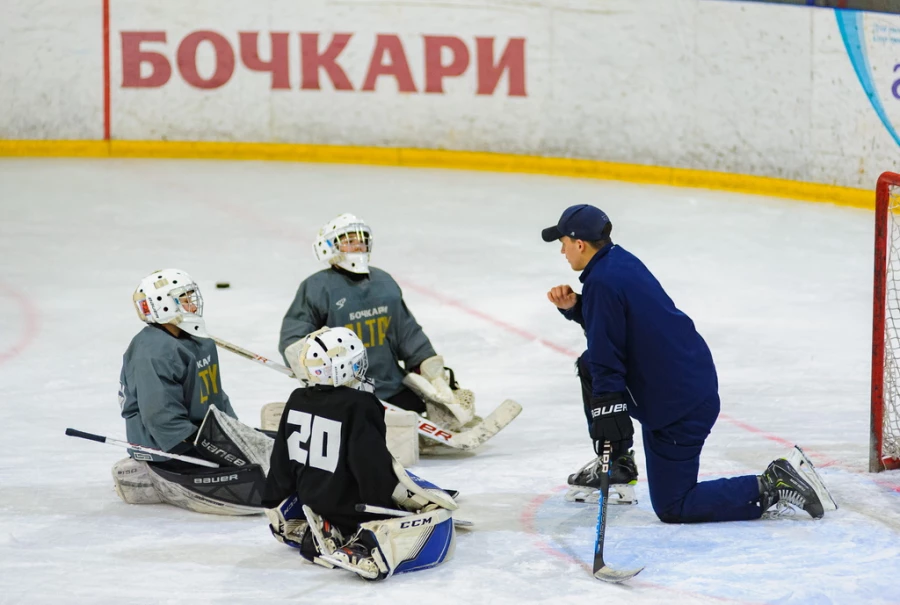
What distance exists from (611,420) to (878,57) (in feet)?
21.2

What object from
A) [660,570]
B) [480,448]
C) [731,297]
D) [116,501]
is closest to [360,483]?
[660,570]

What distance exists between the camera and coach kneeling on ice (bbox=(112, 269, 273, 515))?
15.7 feet

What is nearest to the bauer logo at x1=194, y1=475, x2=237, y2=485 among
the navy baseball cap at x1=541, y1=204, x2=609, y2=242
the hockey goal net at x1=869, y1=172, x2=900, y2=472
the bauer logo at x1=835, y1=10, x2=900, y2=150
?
the navy baseball cap at x1=541, y1=204, x2=609, y2=242

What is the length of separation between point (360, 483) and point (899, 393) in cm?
235

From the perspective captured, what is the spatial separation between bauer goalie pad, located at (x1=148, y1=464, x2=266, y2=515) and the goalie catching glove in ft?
3.46

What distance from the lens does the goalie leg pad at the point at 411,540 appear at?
4137 mm

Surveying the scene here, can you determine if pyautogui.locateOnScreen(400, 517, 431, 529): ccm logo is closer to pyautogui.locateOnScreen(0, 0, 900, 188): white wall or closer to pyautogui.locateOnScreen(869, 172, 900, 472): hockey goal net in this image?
pyautogui.locateOnScreen(869, 172, 900, 472): hockey goal net

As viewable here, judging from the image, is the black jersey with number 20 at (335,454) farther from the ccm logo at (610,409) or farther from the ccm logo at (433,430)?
the ccm logo at (433,430)

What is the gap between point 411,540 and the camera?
165 inches

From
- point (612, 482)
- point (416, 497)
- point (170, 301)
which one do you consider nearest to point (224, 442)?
point (170, 301)

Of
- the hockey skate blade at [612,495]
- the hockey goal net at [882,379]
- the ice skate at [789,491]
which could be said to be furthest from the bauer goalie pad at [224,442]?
the hockey goal net at [882,379]

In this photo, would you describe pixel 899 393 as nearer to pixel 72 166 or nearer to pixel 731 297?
pixel 731 297

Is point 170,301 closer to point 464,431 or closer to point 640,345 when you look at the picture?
point 464,431

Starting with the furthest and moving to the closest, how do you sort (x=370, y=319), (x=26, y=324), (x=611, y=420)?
(x=26, y=324), (x=370, y=319), (x=611, y=420)
